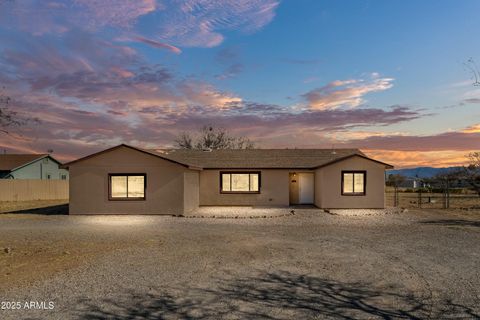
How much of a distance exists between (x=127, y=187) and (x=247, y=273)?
14.6 meters

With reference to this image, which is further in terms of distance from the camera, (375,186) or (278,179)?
(278,179)

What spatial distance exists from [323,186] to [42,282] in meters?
18.6

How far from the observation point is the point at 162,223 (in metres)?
18.2

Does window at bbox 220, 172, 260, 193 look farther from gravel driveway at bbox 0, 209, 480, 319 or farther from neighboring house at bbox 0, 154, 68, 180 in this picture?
neighboring house at bbox 0, 154, 68, 180

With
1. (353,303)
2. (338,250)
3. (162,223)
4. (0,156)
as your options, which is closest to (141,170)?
(162,223)

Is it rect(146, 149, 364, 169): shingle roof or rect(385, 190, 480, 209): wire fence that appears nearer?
rect(146, 149, 364, 169): shingle roof

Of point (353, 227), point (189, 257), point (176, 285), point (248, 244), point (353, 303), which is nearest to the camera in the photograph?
point (353, 303)

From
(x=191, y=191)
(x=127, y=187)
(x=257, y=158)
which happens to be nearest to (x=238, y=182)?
(x=257, y=158)

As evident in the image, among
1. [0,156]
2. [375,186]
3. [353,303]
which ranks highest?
[0,156]

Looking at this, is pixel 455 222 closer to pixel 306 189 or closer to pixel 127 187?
pixel 306 189

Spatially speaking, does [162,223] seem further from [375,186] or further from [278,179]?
[375,186]

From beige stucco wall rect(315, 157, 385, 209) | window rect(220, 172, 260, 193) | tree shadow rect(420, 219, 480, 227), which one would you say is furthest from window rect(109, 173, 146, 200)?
tree shadow rect(420, 219, 480, 227)

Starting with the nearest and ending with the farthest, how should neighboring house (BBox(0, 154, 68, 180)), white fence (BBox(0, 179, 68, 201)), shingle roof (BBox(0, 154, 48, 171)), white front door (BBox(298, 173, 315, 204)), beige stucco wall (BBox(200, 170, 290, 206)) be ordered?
beige stucco wall (BBox(200, 170, 290, 206)) → white front door (BBox(298, 173, 315, 204)) → white fence (BBox(0, 179, 68, 201)) → neighboring house (BBox(0, 154, 68, 180)) → shingle roof (BBox(0, 154, 48, 171))

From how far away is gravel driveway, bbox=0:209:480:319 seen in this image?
21.8ft
